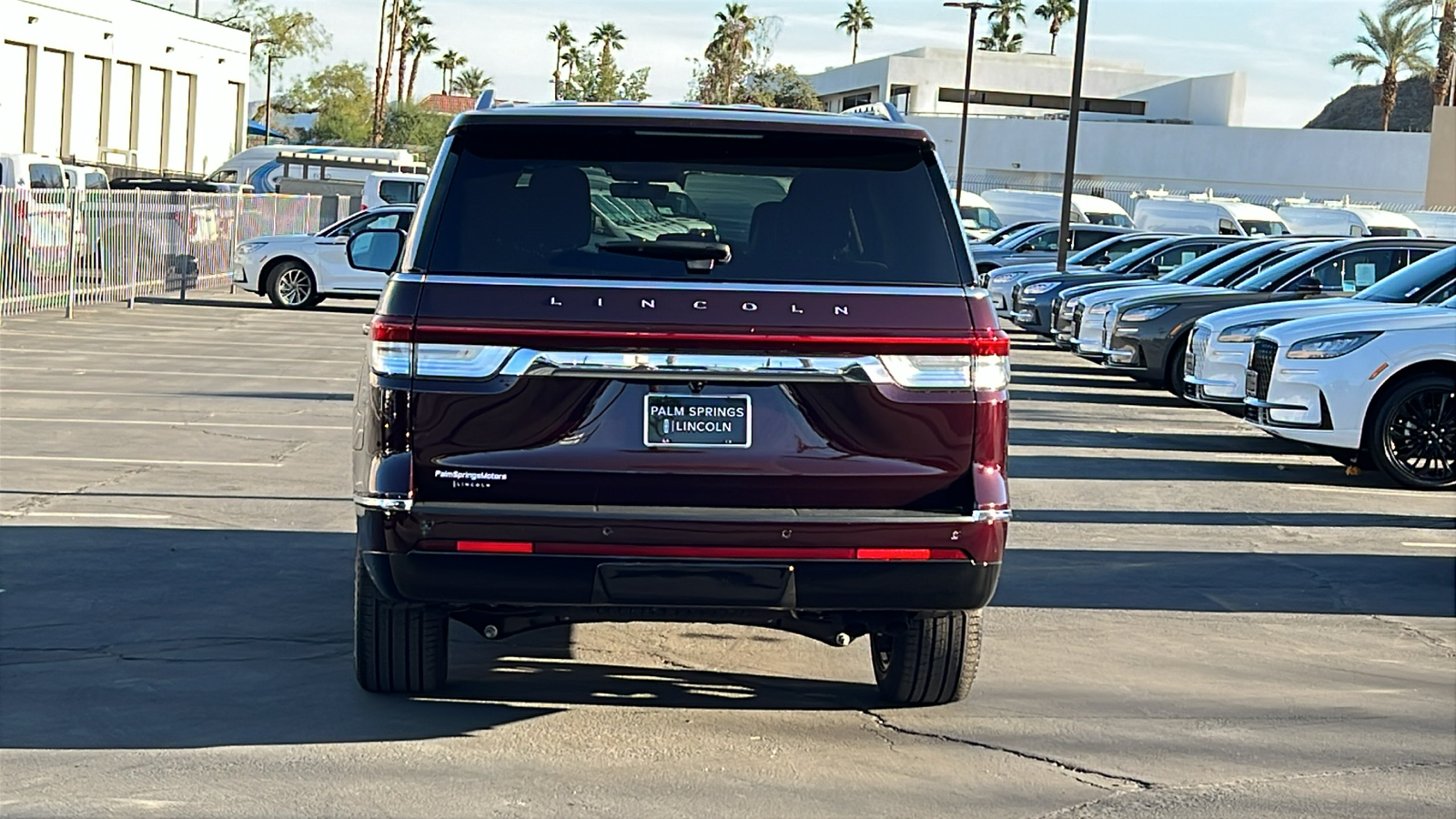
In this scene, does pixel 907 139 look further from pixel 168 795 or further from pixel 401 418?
pixel 168 795

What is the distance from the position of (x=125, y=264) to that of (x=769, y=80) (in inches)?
2296

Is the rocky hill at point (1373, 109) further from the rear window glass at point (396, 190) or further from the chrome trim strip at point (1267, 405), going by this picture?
the chrome trim strip at point (1267, 405)

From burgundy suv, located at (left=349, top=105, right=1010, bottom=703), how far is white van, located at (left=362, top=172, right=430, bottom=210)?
3225 cm

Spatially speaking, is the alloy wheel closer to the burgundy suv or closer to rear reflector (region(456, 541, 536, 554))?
the burgundy suv

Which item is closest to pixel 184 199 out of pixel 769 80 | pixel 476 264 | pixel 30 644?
pixel 30 644

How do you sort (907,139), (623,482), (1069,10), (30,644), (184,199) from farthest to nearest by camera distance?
(1069,10) → (184,199) → (30,644) → (907,139) → (623,482)

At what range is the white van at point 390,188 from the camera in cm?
3723

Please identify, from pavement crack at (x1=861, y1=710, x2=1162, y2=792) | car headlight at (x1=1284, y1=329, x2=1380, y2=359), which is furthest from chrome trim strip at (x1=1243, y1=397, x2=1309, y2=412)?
pavement crack at (x1=861, y1=710, x2=1162, y2=792)

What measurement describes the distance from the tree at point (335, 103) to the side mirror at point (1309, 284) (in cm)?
8027

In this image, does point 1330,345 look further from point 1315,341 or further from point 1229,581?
point 1229,581

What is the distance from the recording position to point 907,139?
5.75 metres

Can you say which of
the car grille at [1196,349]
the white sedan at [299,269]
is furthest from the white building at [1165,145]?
the car grille at [1196,349]

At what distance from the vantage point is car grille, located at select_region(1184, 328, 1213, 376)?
49.7 feet

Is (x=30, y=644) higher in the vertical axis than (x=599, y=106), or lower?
lower
